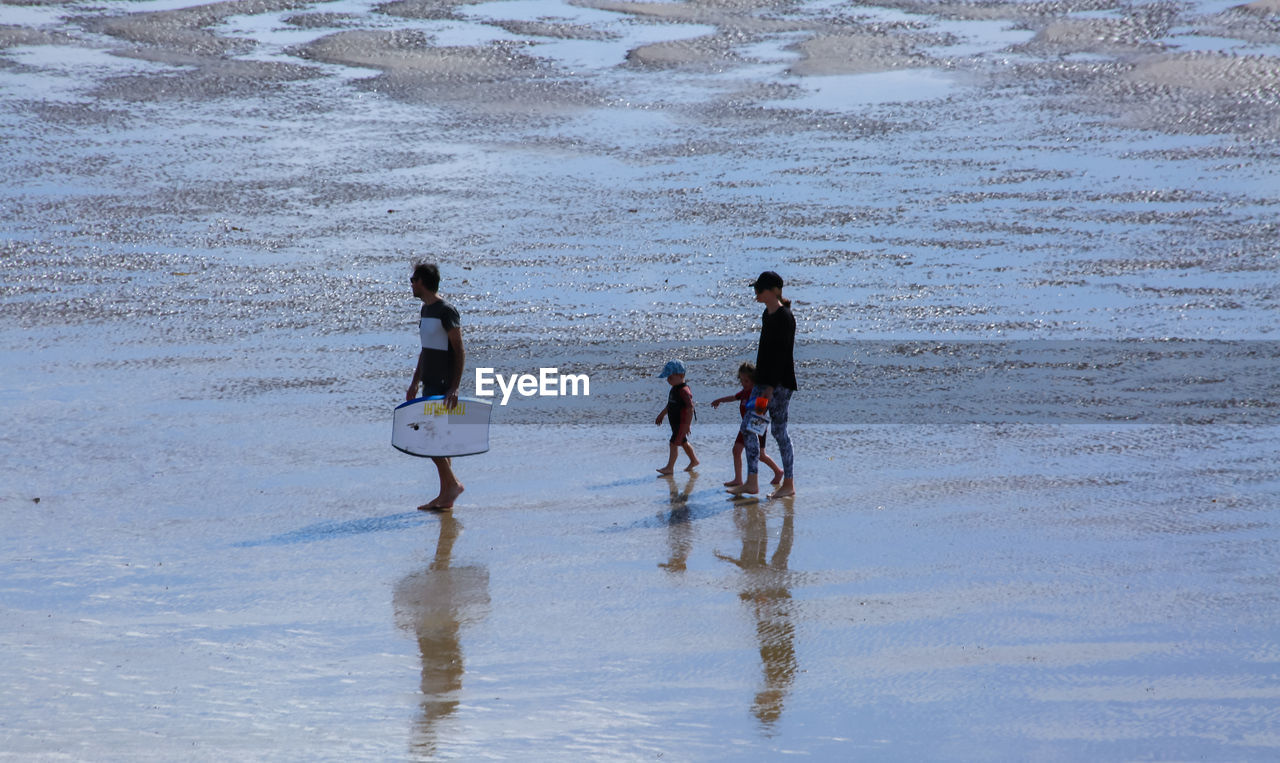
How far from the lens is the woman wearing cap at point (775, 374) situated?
853 cm

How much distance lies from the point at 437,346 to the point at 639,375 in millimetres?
3410

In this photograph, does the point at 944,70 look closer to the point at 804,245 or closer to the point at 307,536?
the point at 804,245

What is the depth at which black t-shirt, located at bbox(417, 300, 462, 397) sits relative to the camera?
832 cm

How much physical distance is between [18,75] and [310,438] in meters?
13.9

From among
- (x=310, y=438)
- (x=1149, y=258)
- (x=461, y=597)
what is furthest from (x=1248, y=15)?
(x=461, y=597)

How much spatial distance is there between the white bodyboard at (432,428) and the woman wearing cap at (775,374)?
1866 mm

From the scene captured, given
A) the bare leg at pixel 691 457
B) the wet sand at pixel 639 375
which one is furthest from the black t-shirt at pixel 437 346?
the bare leg at pixel 691 457

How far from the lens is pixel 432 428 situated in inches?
326

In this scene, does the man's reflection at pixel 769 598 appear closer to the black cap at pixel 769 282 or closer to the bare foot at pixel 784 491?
the bare foot at pixel 784 491

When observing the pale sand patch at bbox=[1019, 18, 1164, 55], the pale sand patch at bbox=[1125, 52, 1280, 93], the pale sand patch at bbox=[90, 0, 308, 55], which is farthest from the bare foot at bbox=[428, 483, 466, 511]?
the pale sand patch at bbox=[1019, 18, 1164, 55]

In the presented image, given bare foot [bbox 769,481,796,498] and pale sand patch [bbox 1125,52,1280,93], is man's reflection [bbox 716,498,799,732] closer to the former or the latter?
bare foot [bbox 769,481,796,498]

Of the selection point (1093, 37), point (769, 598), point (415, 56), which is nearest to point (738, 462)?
point (769, 598)

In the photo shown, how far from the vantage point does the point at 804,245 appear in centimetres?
1522

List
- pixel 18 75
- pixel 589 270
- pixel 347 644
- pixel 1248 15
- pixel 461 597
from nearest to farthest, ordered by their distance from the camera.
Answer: pixel 347 644, pixel 461 597, pixel 589 270, pixel 18 75, pixel 1248 15
